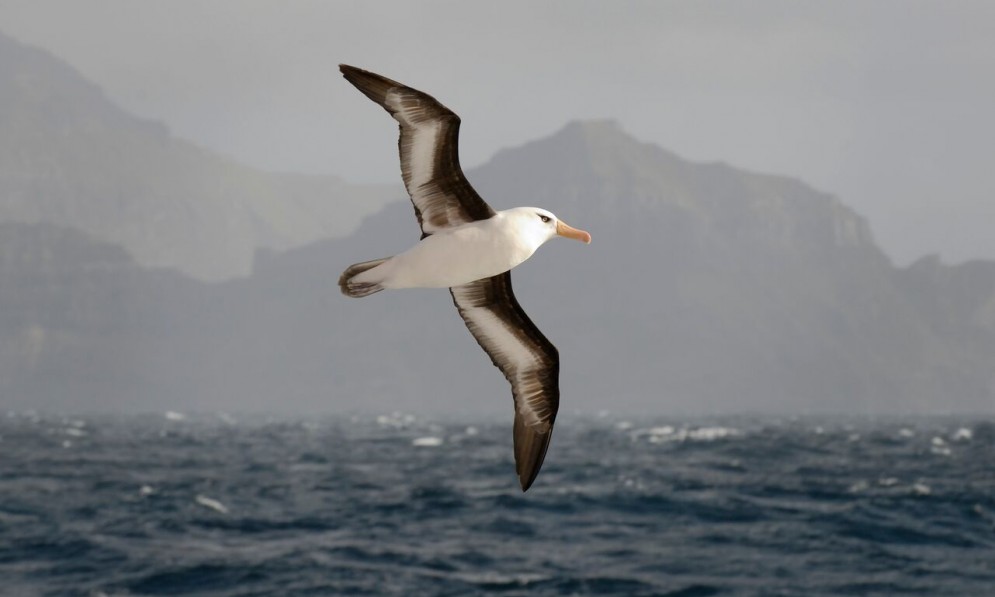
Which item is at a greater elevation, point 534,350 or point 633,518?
point 534,350

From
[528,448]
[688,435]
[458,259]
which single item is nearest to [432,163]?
[458,259]

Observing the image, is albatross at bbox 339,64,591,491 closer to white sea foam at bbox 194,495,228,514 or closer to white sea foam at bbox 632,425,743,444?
white sea foam at bbox 194,495,228,514

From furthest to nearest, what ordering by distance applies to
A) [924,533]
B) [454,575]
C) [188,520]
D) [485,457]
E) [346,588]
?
[485,457]
[188,520]
[924,533]
[454,575]
[346,588]

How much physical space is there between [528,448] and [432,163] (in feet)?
8.62

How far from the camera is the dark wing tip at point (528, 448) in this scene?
9758mm

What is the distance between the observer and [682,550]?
35.7m

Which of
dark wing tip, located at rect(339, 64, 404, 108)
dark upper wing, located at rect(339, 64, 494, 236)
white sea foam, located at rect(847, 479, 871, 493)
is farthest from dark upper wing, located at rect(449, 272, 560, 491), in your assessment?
white sea foam, located at rect(847, 479, 871, 493)

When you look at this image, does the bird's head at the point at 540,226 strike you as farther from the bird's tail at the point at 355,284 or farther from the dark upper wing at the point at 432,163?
the bird's tail at the point at 355,284

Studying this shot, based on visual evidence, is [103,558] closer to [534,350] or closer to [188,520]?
[188,520]

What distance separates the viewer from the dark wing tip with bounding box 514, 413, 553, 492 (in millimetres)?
9758

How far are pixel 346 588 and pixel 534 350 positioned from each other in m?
21.0

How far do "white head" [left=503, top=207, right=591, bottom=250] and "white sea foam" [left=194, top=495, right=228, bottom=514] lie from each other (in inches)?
1482

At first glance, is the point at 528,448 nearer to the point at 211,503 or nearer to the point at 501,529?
the point at 501,529

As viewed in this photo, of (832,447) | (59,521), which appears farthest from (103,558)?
(832,447)
